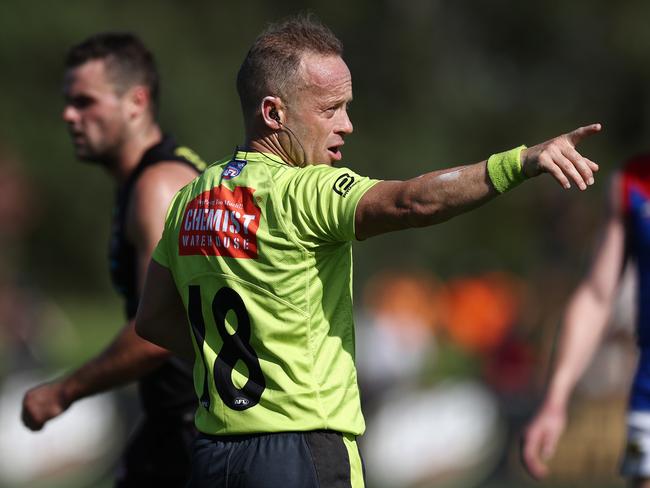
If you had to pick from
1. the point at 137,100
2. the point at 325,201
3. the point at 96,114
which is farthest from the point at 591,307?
the point at 96,114

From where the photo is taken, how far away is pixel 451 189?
314 cm

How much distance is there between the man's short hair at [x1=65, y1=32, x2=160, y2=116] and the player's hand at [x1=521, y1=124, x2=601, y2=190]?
2.52 metres

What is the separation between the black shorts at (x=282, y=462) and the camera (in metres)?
3.40

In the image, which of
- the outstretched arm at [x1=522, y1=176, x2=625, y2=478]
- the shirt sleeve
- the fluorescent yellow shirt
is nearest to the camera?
the shirt sleeve

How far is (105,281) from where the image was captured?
27188 millimetres

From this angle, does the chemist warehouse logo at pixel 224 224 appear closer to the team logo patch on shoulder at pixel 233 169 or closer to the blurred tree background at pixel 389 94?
the team logo patch on shoulder at pixel 233 169

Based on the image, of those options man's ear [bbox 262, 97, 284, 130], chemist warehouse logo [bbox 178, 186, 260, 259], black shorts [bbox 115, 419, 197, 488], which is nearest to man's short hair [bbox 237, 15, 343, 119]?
man's ear [bbox 262, 97, 284, 130]

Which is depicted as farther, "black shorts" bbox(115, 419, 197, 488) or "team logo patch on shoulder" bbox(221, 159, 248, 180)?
"black shorts" bbox(115, 419, 197, 488)

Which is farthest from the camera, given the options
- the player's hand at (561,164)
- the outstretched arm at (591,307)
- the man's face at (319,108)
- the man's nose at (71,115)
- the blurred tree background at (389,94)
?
the blurred tree background at (389,94)

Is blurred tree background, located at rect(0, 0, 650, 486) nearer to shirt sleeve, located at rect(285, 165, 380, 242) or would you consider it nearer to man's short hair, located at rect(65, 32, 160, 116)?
man's short hair, located at rect(65, 32, 160, 116)

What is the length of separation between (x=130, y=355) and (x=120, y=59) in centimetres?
145

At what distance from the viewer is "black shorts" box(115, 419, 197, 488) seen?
491 cm

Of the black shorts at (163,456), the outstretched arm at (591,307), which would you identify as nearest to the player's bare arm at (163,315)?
the black shorts at (163,456)

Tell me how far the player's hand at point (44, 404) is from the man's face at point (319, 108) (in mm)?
1545
